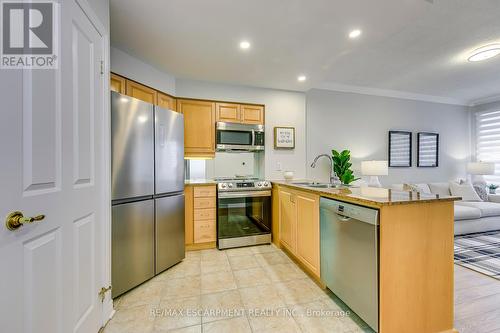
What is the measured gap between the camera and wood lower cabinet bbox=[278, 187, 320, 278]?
6.69ft

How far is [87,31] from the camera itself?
4.42 feet

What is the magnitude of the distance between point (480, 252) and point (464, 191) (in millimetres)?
1680

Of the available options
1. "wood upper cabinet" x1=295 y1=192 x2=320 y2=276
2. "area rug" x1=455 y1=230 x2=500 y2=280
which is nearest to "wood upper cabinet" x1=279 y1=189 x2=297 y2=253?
"wood upper cabinet" x1=295 y1=192 x2=320 y2=276

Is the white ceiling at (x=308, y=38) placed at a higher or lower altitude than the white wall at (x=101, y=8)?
higher

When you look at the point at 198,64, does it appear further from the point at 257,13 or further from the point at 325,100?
the point at 325,100

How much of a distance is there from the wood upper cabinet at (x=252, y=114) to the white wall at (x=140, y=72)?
1.12 m

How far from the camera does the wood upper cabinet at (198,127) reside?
312 cm

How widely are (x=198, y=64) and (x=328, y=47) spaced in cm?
163

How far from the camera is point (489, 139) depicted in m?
4.47

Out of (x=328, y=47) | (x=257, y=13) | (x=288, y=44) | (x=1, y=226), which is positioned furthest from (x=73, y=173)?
(x=328, y=47)

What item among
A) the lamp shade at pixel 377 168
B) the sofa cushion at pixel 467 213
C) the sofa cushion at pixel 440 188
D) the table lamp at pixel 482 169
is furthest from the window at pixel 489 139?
the lamp shade at pixel 377 168

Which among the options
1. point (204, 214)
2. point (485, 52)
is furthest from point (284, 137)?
point (485, 52)

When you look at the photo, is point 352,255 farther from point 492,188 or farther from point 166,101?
point 492,188

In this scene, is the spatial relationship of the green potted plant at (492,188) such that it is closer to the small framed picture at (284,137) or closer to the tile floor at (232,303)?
the small framed picture at (284,137)
